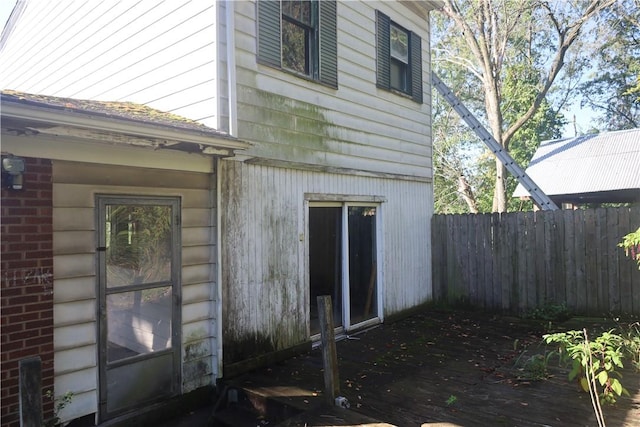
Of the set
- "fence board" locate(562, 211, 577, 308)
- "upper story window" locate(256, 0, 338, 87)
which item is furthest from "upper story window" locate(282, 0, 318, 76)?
"fence board" locate(562, 211, 577, 308)

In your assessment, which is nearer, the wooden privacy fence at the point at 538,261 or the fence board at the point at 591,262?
the wooden privacy fence at the point at 538,261

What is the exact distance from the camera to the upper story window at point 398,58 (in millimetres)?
7293

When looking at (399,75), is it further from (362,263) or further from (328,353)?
(328,353)

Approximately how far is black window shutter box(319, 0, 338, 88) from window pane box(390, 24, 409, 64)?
178 centimetres

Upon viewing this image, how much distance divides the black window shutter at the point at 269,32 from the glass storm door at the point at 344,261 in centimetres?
200

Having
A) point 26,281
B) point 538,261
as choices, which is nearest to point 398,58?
point 538,261

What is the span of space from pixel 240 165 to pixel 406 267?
13.3 feet

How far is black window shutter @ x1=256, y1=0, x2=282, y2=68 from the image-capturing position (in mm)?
5176

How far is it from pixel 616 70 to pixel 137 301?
2691cm

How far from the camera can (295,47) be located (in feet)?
19.0

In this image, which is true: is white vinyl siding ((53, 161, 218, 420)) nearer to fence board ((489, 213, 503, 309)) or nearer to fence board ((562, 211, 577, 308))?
fence board ((489, 213, 503, 309))

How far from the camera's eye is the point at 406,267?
25.6ft

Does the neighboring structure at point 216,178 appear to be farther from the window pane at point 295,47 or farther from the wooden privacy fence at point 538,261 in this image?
the wooden privacy fence at point 538,261

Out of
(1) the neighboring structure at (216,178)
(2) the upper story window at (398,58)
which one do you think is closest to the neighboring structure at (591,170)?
(2) the upper story window at (398,58)
